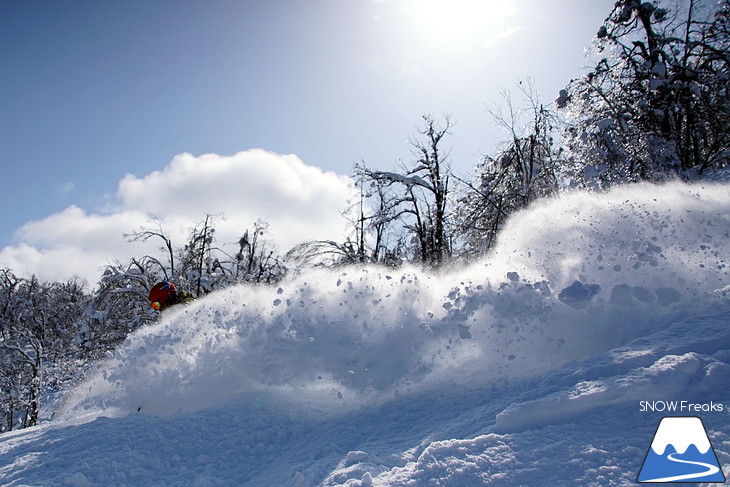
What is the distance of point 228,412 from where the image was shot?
393 centimetres

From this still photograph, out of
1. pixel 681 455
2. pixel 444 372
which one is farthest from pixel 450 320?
pixel 681 455

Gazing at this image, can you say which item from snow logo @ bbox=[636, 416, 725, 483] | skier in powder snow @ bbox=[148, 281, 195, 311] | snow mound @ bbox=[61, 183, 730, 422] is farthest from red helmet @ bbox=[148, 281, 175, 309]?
snow logo @ bbox=[636, 416, 725, 483]

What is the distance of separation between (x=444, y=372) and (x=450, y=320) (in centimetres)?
52

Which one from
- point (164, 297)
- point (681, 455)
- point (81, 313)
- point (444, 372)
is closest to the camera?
point (681, 455)

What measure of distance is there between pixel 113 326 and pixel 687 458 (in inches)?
675

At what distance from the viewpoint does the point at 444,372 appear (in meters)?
4.04

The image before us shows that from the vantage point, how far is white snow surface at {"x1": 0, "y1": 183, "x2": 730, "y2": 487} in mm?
2480

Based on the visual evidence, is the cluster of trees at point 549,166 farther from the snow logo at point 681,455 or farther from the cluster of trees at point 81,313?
the snow logo at point 681,455

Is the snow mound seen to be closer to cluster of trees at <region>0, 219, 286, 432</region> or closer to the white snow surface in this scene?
the white snow surface

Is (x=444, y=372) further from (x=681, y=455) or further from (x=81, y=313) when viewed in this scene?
(x=81, y=313)

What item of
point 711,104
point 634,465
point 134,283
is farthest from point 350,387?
point 134,283

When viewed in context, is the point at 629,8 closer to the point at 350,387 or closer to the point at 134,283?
the point at 350,387

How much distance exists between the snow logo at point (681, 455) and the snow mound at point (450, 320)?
4.22 feet

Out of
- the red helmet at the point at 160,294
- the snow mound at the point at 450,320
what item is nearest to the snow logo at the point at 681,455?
the snow mound at the point at 450,320
